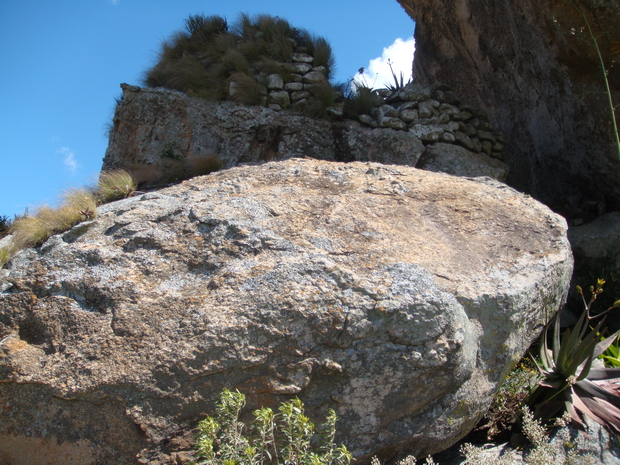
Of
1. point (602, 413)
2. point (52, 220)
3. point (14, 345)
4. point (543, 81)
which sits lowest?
point (602, 413)

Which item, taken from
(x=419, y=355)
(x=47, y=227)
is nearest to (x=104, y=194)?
(x=47, y=227)

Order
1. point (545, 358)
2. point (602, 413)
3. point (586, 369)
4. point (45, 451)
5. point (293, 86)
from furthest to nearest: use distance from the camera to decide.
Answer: point (293, 86)
point (545, 358)
point (586, 369)
point (602, 413)
point (45, 451)

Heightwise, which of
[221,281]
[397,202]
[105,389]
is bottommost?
[105,389]

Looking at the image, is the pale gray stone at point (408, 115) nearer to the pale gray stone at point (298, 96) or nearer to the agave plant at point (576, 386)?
the pale gray stone at point (298, 96)

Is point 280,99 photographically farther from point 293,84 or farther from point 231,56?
point 231,56

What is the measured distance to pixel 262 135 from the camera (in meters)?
6.93

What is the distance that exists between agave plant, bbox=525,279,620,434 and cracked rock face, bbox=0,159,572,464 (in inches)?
19.0

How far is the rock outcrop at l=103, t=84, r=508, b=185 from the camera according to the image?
22.5 feet

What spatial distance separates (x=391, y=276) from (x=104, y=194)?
4.22 metres

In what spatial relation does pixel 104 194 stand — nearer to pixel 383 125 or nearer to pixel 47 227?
pixel 47 227

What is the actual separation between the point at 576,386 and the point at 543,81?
440 cm

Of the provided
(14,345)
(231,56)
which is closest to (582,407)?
(14,345)

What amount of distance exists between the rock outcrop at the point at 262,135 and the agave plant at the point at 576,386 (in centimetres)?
356

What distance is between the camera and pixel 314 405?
277cm
